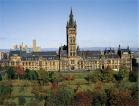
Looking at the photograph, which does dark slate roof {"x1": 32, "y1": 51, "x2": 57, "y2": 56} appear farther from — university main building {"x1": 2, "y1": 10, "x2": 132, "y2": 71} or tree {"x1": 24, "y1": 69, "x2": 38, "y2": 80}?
tree {"x1": 24, "y1": 69, "x2": 38, "y2": 80}

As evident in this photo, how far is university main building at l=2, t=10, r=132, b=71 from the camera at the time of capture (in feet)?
84.8

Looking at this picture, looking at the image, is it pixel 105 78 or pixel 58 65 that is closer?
pixel 105 78

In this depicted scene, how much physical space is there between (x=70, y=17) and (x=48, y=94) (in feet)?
44.1

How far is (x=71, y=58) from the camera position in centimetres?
2648

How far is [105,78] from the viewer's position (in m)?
17.8

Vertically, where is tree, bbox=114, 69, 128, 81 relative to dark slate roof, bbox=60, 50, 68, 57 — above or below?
below

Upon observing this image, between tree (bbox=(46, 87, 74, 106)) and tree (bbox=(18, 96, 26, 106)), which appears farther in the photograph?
tree (bbox=(18, 96, 26, 106))

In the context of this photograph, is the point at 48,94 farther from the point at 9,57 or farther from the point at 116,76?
the point at 9,57

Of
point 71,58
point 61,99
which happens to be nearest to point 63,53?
point 71,58

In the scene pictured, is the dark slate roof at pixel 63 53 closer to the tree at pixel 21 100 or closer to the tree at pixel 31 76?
the tree at pixel 31 76

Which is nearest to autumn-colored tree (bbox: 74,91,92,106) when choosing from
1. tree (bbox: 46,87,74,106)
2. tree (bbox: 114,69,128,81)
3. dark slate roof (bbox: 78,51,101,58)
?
tree (bbox: 46,87,74,106)

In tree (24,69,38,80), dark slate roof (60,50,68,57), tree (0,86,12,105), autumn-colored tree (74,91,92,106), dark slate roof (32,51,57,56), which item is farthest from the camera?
dark slate roof (60,50,68,57)

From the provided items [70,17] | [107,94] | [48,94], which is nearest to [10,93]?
[48,94]

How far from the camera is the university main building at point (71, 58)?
84.8 ft
